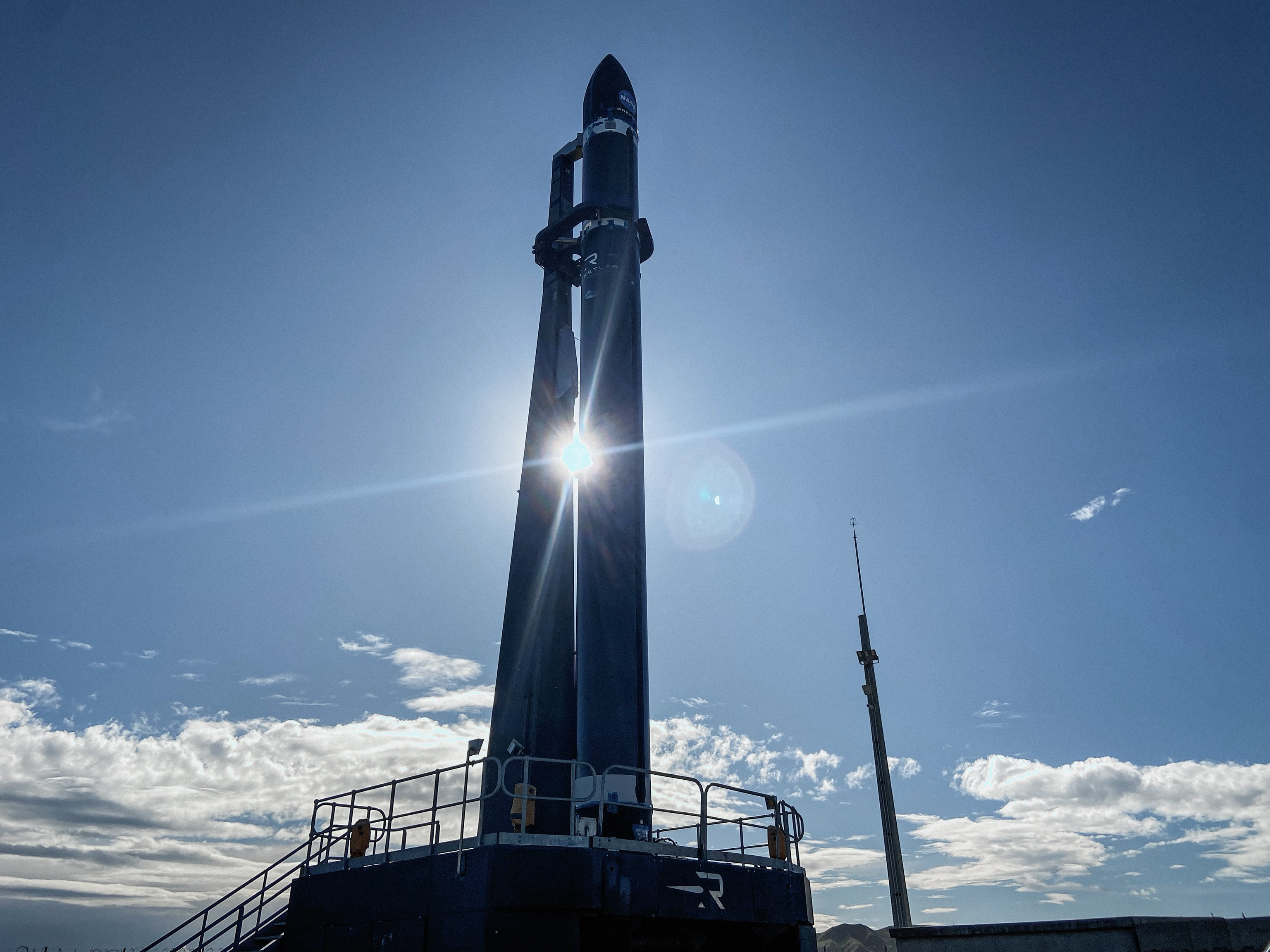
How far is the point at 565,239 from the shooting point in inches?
968

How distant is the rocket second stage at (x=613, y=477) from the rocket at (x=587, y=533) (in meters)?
0.03

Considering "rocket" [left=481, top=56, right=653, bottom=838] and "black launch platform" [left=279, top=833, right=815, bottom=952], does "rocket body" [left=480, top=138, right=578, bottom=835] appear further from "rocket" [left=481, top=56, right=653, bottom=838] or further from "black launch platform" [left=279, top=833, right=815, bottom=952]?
"black launch platform" [left=279, top=833, right=815, bottom=952]

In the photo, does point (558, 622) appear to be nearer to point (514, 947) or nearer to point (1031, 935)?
point (514, 947)

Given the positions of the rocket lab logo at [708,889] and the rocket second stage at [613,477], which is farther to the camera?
the rocket second stage at [613,477]

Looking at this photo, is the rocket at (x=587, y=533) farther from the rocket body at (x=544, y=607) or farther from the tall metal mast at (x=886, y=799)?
the tall metal mast at (x=886, y=799)

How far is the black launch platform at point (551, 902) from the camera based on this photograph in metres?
11.8

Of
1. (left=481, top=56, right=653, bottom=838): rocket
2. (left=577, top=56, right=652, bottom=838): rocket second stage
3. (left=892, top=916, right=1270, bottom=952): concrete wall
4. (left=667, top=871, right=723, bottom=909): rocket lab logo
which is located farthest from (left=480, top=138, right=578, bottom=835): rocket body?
(left=892, top=916, right=1270, bottom=952): concrete wall

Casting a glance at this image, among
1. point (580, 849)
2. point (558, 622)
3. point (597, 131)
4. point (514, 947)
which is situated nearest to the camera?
point (514, 947)

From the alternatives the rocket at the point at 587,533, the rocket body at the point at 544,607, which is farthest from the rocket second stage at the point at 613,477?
the rocket body at the point at 544,607

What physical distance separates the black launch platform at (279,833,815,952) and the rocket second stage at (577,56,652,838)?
192 cm

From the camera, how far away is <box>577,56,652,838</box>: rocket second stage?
16.6m

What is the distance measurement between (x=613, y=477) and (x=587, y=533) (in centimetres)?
131

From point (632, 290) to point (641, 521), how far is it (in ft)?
19.8

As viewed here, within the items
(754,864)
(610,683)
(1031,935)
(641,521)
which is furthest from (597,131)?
(1031,935)
